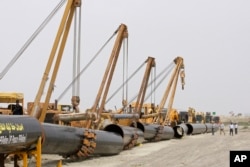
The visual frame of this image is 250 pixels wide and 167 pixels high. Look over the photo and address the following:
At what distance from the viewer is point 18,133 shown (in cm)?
1271

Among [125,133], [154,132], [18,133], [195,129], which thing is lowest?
[195,129]

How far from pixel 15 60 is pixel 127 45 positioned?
11364 mm

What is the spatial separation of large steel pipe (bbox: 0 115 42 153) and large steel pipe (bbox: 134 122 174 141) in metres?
19.5

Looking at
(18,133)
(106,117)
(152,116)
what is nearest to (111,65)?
(106,117)

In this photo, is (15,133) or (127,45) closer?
(15,133)

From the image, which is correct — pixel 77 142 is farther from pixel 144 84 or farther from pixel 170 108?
pixel 170 108

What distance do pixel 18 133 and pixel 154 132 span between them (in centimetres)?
2220

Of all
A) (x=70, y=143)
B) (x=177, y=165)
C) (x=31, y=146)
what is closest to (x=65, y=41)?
(x=70, y=143)

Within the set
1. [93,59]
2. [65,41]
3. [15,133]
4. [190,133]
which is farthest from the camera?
[190,133]

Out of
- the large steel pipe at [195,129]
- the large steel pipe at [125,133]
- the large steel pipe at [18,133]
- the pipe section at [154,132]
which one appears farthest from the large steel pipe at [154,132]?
the large steel pipe at [18,133]

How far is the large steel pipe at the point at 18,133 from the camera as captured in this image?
12.2 m

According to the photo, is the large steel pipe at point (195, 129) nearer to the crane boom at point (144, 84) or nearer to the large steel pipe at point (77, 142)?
the crane boom at point (144, 84)

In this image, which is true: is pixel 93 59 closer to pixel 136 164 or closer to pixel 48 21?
pixel 48 21

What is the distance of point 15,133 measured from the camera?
41.2 feet
